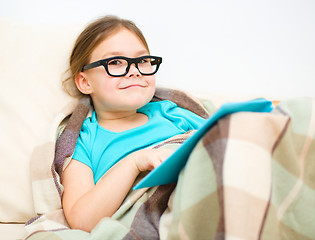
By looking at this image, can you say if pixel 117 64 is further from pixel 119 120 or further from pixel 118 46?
pixel 119 120

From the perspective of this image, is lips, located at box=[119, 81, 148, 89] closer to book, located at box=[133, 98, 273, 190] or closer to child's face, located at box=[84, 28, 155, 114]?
child's face, located at box=[84, 28, 155, 114]

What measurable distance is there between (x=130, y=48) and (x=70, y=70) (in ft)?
0.86

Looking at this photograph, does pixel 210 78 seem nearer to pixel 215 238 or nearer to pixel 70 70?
pixel 70 70

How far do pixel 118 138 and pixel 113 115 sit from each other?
5.4 inches

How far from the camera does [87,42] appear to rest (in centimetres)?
116

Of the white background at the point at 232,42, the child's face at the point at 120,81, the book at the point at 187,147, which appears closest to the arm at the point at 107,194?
the book at the point at 187,147

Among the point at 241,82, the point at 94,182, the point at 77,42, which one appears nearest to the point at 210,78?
the point at 241,82

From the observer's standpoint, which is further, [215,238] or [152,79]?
[152,79]

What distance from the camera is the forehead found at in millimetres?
1114

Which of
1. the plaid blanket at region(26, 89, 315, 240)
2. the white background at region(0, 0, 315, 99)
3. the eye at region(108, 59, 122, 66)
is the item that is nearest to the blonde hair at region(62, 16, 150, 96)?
the eye at region(108, 59, 122, 66)

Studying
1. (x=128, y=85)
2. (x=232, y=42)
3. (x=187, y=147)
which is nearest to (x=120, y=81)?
(x=128, y=85)

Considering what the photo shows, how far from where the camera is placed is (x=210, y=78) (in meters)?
1.49

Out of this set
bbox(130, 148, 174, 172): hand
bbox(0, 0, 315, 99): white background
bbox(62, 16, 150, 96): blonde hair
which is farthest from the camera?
bbox(0, 0, 315, 99): white background

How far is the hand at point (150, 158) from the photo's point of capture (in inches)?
31.9
